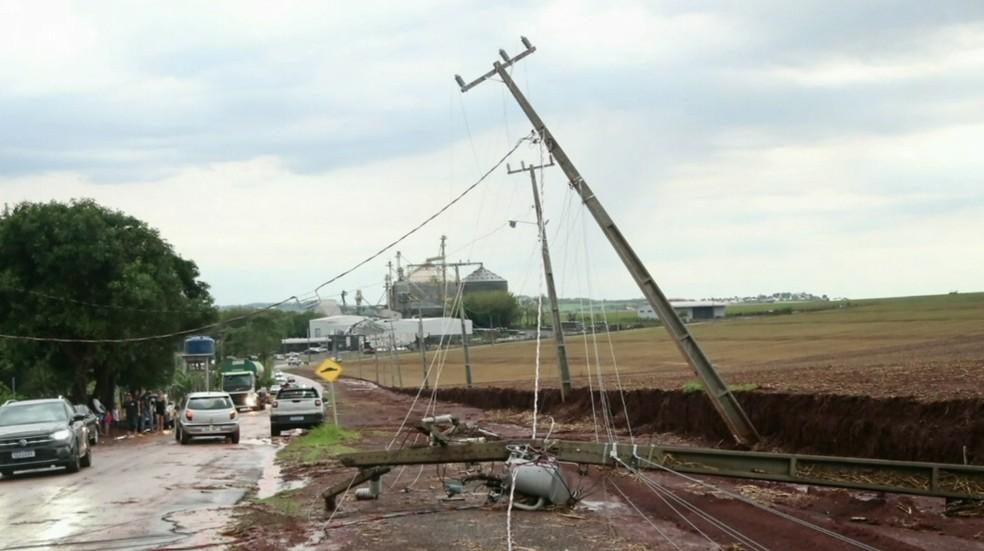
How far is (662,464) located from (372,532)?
12.3ft

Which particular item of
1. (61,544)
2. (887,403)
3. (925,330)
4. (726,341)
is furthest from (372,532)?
(726,341)

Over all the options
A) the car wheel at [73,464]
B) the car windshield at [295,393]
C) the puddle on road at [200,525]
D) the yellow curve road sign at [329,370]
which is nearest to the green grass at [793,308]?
the car windshield at [295,393]

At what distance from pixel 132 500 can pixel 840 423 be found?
12.1 metres

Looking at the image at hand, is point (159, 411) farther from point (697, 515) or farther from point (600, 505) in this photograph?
point (697, 515)

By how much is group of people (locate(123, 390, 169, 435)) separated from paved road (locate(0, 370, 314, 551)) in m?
18.3

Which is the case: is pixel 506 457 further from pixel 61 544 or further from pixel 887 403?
pixel 887 403

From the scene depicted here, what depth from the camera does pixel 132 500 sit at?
1912 centimetres

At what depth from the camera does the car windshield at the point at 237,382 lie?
7169 cm

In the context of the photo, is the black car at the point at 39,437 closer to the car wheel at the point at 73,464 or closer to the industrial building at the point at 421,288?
the car wheel at the point at 73,464

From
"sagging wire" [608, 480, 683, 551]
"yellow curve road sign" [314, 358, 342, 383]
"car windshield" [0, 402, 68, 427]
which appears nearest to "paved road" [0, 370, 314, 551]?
"car windshield" [0, 402, 68, 427]

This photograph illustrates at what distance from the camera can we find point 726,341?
78000 mm

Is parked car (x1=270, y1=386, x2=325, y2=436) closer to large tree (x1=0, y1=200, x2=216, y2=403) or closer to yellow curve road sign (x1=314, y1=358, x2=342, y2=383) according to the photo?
yellow curve road sign (x1=314, y1=358, x2=342, y2=383)

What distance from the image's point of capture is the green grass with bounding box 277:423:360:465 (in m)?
27.2

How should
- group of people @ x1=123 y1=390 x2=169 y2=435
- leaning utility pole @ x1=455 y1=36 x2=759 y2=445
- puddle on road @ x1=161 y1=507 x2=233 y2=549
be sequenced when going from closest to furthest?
puddle on road @ x1=161 y1=507 x2=233 y2=549
leaning utility pole @ x1=455 y1=36 x2=759 y2=445
group of people @ x1=123 y1=390 x2=169 y2=435
